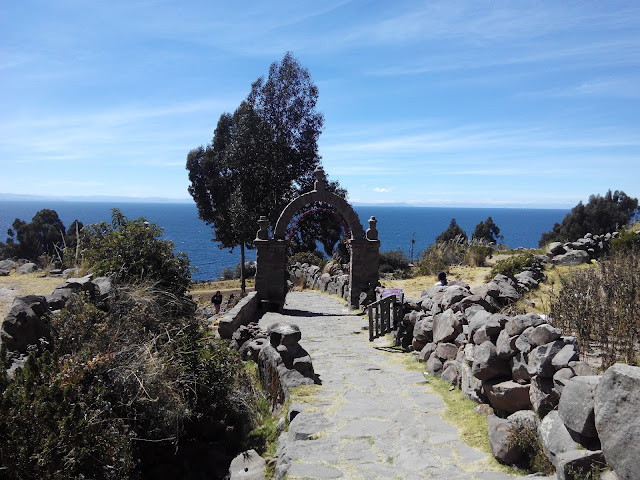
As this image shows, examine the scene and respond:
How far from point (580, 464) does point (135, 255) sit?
8.74 metres

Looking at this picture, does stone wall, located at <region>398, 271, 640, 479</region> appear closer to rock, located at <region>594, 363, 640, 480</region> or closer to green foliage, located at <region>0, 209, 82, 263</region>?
rock, located at <region>594, 363, 640, 480</region>

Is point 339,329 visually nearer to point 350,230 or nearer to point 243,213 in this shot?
point 350,230

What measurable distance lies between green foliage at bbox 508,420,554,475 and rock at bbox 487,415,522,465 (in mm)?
43

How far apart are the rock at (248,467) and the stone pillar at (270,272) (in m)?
10.00

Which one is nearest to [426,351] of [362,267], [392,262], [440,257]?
[362,267]

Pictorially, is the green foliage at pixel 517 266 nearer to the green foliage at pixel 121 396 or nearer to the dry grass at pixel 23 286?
the green foliage at pixel 121 396

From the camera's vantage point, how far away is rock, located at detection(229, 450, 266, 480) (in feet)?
20.6

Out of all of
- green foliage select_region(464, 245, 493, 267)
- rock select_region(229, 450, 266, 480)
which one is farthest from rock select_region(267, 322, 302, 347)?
green foliage select_region(464, 245, 493, 267)

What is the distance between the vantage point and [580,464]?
4027mm

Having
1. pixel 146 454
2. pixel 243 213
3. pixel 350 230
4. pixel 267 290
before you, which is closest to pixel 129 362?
pixel 146 454

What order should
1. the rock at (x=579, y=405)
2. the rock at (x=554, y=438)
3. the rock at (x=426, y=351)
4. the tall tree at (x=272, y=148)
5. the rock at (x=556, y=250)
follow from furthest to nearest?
the tall tree at (x=272, y=148)
the rock at (x=556, y=250)
the rock at (x=426, y=351)
the rock at (x=554, y=438)
the rock at (x=579, y=405)

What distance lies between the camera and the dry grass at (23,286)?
36.1 feet

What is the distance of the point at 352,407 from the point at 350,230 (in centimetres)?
1099

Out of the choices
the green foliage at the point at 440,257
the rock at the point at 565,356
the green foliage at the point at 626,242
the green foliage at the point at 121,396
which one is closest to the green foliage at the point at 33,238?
the green foliage at the point at 440,257
